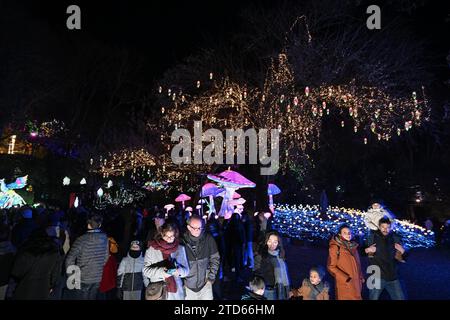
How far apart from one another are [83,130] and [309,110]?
18.0m

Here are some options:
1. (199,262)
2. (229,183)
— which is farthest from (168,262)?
(229,183)

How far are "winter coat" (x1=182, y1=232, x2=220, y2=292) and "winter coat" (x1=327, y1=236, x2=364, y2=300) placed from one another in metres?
1.56

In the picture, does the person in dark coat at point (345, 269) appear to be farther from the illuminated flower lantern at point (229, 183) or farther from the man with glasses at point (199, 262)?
the illuminated flower lantern at point (229, 183)

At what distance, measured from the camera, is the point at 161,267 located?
4.00 metres

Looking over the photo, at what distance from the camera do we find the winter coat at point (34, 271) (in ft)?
13.5

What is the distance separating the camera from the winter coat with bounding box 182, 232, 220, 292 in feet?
14.2

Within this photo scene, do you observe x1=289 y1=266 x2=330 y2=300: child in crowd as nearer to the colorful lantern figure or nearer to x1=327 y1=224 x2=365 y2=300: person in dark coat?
x1=327 y1=224 x2=365 y2=300: person in dark coat

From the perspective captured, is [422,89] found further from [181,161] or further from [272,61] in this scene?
[181,161]

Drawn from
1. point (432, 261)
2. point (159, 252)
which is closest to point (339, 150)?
Answer: point (432, 261)

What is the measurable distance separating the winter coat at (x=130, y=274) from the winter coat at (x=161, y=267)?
0.80 metres

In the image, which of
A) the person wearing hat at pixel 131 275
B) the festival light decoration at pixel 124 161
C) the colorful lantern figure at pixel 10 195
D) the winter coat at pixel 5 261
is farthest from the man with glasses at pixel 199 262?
the festival light decoration at pixel 124 161

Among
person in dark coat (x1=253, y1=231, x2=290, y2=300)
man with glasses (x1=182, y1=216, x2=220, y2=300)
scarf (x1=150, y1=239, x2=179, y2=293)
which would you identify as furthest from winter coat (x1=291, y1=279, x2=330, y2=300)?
scarf (x1=150, y1=239, x2=179, y2=293)

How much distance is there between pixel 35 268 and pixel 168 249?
153cm

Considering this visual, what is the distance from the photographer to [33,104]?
18.4 m
